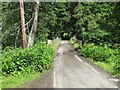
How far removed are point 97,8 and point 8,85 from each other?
93.7ft

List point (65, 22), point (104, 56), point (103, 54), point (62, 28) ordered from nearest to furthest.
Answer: point (104, 56) < point (103, 54) < point (62, 28) < point (65, 22)

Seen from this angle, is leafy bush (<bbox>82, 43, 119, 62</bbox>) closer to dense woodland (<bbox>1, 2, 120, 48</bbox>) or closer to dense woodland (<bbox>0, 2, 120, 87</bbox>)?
dense woodland (<bbox>0, 2, 120, 87</bbox>)

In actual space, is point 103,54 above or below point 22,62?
below

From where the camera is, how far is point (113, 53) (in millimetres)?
15320

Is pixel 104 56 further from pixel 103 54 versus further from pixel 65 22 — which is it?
pixel 65 22

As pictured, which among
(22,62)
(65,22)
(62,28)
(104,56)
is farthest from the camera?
(65,22)

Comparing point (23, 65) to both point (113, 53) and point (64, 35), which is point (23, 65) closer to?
point (113, 53)

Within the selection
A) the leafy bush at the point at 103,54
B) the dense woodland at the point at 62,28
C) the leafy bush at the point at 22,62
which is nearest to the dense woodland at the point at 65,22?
the dense woodland at the point at 62,28

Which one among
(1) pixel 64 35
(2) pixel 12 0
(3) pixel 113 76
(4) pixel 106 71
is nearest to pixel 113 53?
(4) pixel 106 71

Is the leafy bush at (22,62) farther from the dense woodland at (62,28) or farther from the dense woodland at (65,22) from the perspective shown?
the dense woodland at (65,22)

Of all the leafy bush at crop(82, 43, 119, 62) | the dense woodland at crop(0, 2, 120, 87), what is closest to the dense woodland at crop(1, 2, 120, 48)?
the dense woodland at crop(0, 2, 120, 87)

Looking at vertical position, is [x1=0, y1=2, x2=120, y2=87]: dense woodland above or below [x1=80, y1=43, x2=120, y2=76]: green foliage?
above

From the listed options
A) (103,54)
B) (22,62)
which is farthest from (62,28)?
(22,62)

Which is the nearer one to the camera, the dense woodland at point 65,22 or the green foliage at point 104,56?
the dense woodland at point 65,22
